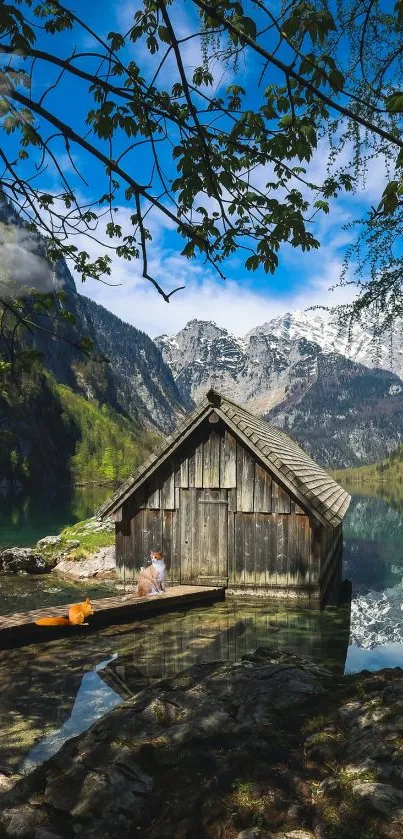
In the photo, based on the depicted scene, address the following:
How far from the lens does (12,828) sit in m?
4.62

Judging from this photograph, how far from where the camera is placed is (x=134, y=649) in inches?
478

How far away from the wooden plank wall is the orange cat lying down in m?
5.41

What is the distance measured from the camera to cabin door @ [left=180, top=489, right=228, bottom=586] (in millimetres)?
17922

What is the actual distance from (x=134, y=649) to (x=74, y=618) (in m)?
1.52

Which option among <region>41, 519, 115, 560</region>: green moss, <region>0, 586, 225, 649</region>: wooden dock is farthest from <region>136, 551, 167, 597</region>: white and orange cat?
<region>41, 519, 115, 560</region>: green moss

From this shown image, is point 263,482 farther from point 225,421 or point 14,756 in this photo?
point 14,756

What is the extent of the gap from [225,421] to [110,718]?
1182 centimetres

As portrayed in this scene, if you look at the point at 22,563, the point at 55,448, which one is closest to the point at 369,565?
the point at 22,563

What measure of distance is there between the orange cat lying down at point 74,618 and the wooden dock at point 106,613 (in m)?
0.11

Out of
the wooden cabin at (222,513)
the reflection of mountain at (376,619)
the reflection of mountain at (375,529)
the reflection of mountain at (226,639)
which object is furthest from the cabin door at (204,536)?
the reflection of mountain at (375,529)

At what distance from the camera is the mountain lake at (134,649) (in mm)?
8344

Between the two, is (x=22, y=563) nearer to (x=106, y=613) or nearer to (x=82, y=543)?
(x=82, y=543)

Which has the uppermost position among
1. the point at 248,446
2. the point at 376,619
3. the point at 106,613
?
the point at 248,446

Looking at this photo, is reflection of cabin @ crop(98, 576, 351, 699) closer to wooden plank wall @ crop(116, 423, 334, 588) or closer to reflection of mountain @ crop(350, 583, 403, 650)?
reflection of mountain @ crop(350, 583, 403, 650)
